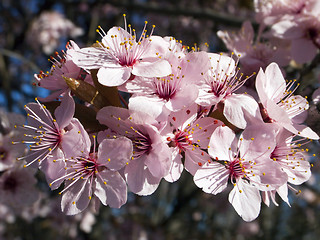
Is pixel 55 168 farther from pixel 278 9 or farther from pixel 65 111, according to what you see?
pixel 278 9

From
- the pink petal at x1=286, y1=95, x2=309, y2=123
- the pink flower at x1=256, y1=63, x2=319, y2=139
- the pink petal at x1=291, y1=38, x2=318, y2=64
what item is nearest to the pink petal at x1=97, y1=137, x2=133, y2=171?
the pink flower at x1=256, y1=63, x2=319, y2=139

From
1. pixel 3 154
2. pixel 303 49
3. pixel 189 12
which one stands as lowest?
pixel 3 154

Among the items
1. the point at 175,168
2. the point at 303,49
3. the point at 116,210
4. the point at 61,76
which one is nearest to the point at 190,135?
the point at 175,168

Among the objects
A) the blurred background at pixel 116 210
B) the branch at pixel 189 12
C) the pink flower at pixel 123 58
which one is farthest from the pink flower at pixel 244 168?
the blurred background at pixel 116 210

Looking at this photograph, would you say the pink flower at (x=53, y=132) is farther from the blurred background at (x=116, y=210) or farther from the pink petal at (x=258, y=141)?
the blurred background at (x=116, y=210)

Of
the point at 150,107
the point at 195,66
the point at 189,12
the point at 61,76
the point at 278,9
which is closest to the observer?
the point at 150,107

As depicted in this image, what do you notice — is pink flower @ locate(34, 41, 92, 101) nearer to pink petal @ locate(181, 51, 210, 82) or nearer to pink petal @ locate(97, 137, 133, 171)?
pink petal @ locate(97, 137, 133, 171)
